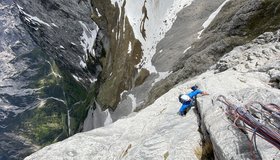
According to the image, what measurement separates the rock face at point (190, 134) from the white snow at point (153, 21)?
192 feet

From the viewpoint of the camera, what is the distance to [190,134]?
16.2m

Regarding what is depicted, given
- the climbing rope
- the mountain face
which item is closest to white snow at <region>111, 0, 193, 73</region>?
the mountain face

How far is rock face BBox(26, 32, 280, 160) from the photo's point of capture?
12.4 m

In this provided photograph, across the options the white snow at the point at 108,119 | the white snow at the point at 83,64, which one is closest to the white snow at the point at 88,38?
the white snow at the point at 83,64

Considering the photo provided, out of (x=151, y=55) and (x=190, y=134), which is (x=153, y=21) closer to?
(x=151, y=55)

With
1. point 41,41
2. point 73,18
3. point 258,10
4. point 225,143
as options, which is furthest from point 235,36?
point 41,41

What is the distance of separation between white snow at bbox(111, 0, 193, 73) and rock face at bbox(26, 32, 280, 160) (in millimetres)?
58514

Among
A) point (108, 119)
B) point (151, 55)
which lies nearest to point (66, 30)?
point (108, 119)

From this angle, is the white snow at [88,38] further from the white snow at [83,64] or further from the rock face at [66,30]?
the white snow at [83,64]

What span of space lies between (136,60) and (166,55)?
1788cm

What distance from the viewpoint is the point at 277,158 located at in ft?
33.4

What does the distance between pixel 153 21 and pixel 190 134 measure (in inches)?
3162

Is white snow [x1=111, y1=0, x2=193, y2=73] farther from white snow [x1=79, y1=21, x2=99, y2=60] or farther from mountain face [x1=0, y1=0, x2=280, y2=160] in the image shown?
white snow [x1=79, y1=21, x2=99, y2=60]

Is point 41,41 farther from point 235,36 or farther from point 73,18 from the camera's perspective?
point 235,36
